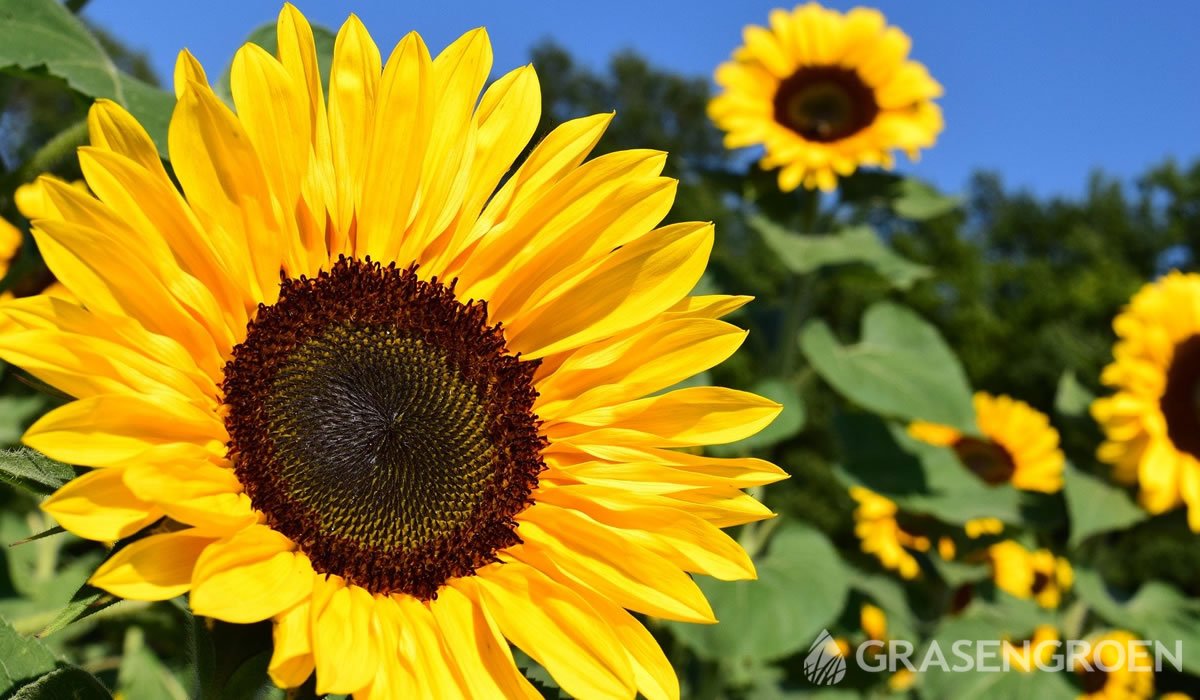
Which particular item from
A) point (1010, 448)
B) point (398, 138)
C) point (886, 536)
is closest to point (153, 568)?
point (398, 138)

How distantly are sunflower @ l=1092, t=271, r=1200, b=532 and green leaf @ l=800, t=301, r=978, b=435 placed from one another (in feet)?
2.08

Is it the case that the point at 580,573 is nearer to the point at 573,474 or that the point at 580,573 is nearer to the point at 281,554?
the point at 573,474

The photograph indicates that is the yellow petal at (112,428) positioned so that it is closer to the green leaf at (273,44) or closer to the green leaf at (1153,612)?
the green leaf at (273,44)

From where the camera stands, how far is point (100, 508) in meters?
0.88

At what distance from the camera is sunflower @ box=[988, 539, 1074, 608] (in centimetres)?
455

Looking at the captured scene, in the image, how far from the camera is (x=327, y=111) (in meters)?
1.20

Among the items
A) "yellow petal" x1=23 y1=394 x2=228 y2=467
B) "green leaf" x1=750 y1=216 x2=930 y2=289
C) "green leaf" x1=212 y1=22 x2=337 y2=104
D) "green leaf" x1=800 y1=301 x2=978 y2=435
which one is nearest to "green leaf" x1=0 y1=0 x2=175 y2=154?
"green leaf" x1=212 y1=22 x2=337 y2=104

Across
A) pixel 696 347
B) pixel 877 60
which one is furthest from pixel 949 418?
pixel 696 347

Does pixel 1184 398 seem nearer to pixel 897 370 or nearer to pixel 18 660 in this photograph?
pixel 897 370

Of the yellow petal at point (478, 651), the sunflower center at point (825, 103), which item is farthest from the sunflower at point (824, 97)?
the yellow petal at point (478, 651)

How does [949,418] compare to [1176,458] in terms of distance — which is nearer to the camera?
[949,418]

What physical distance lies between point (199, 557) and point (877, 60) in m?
3.46

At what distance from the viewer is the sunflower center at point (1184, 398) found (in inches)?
145

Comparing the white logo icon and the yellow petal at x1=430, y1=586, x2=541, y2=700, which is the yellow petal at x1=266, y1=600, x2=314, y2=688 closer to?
the yellow petal at x1=430, y1=586, x2=541, y2=700
